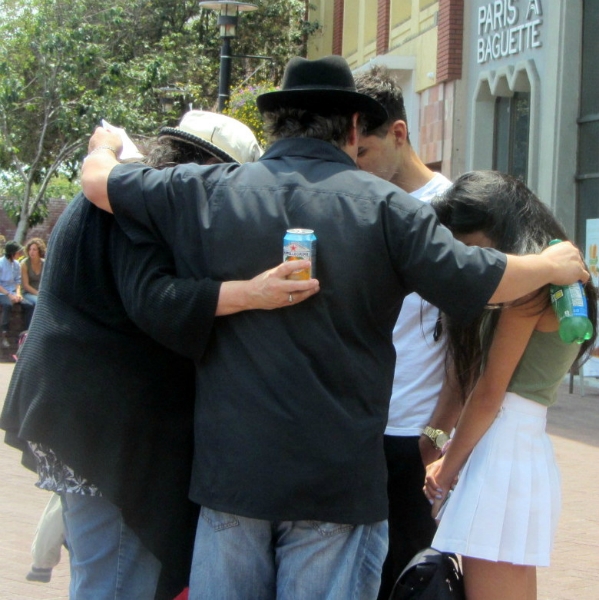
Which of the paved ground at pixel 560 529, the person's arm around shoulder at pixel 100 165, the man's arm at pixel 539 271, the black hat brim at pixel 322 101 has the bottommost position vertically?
the paved ground at pixel 560 529

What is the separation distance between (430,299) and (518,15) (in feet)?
42.4

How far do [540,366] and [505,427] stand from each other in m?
0.19

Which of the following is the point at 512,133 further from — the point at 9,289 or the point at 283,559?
the point at 283,559

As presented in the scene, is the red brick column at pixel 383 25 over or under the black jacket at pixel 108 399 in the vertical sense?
over

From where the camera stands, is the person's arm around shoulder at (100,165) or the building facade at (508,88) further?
the building facade at (508,88)

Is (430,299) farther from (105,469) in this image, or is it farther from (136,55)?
(136,55)

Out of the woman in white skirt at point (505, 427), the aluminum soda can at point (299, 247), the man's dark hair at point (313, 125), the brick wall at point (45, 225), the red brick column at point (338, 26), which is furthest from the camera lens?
the brick wall at point (45, 225)

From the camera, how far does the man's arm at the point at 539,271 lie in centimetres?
245

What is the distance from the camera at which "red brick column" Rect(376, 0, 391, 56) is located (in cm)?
2003

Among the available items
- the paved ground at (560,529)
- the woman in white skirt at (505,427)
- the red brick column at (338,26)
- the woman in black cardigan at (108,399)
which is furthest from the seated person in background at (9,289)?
the woman in white skirt at (505,427)

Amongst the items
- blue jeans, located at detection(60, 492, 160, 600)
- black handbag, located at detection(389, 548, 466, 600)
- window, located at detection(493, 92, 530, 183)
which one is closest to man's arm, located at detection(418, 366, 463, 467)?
black handbag, located at detection(389, 548, 466, 600)

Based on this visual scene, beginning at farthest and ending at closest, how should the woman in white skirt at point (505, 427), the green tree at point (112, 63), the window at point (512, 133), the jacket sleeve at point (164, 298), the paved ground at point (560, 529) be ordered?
the green tree at point (112, 63), the window at point (512, 133), the paved ground at point (560, 529), the woman in white skirt at point (505, 427), the jacket sleeve at point (164, 298)

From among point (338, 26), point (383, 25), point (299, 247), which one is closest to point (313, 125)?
point (299, 247)

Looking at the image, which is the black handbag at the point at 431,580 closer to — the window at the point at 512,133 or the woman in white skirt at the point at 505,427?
the woman in white skirt at the point at 505,427
